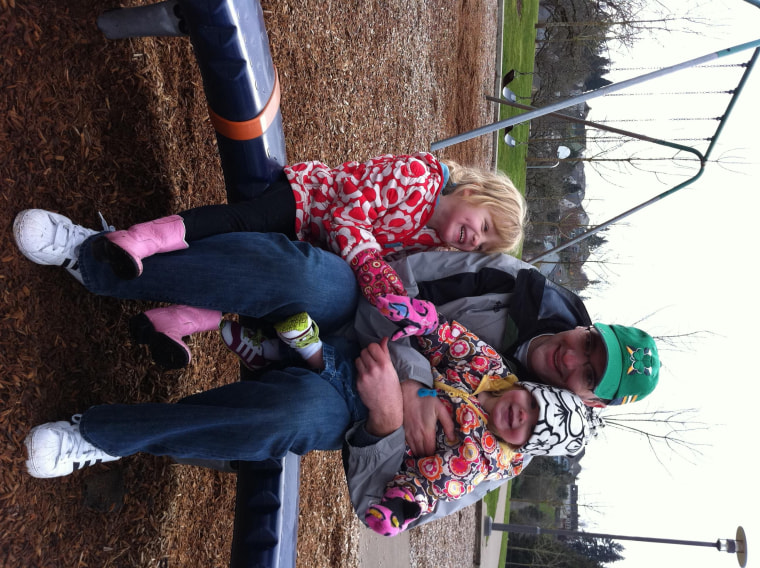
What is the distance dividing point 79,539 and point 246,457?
1005 millimetres

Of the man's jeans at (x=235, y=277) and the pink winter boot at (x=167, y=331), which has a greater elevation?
the man's jeans at (x=235, y=277)

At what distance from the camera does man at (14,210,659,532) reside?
204cm

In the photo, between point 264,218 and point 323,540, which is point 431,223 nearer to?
point 264,218

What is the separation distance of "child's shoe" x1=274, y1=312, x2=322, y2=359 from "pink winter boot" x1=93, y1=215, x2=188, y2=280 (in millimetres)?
476

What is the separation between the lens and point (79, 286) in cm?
242

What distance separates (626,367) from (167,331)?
6.13 feet

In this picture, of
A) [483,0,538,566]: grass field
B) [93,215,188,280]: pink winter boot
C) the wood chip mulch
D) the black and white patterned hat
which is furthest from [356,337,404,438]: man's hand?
[483,0,538,566]: grass field

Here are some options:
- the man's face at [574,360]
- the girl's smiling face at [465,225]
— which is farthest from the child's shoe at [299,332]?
the man's face at [574,360]

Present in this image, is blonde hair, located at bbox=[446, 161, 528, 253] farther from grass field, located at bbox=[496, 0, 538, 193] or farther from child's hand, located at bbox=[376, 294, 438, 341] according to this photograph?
grass field, located at bbox=[496, 0, 538, 193]

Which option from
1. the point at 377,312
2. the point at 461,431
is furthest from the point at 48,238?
the point at 461,431

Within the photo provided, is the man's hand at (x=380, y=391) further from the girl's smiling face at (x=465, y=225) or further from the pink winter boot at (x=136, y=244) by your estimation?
the pink winter boot at (x=136, y=244)

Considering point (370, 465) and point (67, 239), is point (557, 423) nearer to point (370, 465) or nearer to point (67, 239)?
point (370, 465)

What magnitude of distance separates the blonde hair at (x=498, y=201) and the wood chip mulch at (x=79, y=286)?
1.58m

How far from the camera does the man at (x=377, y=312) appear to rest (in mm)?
2039
